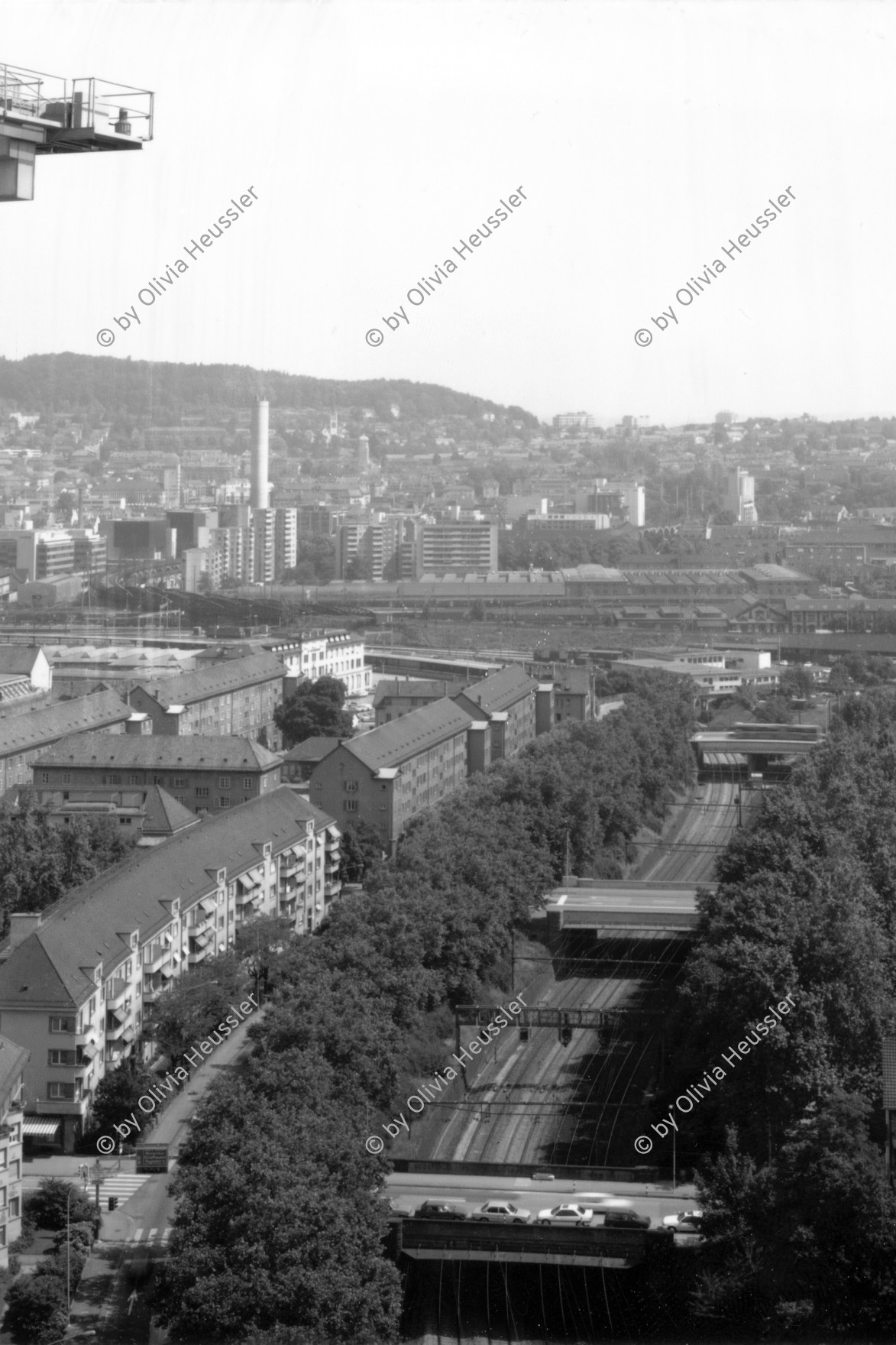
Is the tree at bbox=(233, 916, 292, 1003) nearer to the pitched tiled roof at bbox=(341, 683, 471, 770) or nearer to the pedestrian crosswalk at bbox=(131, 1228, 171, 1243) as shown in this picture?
the pedestrian crosswalk at bbox=(131, 1228, 171, 1243)

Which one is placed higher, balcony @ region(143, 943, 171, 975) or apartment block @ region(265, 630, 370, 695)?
apartment block @ region(265, 630, 370, 695)

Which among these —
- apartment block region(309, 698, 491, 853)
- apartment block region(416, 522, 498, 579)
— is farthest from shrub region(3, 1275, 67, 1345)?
apartment block region(416, 522, 498, 579)

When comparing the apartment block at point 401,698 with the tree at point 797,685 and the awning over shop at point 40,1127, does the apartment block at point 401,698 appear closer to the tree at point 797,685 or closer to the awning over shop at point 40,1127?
the tree at point 797,685

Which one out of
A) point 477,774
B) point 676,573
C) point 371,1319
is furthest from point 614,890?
point 676,573

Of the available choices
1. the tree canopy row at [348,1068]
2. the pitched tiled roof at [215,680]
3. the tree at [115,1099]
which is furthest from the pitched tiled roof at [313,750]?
the tree at [115,1099]

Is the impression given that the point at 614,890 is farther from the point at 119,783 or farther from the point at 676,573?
the point at 676,573

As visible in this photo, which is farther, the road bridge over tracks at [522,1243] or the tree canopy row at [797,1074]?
the road bridge over tracks at [522,1243]
